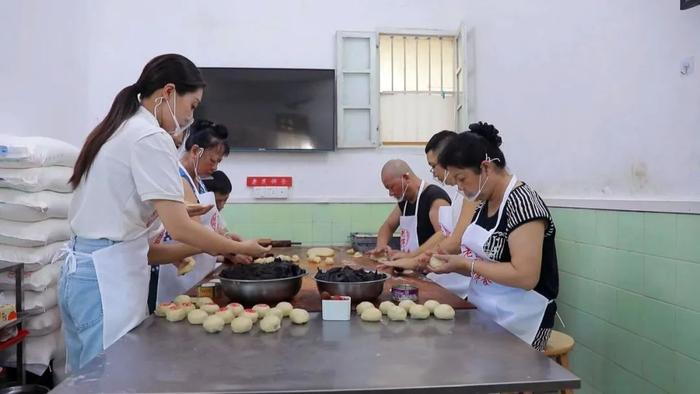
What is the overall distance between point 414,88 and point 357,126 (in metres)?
0.60

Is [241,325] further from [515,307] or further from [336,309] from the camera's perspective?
[515,307]

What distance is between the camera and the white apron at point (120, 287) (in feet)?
4.77

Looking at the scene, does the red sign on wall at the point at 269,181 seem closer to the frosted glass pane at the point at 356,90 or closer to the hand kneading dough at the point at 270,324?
the frosted glass pane at the point at 356,90

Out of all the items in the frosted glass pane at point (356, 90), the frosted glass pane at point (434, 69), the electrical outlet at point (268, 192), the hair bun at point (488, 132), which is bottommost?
the electrical outlet at point (268, 192)

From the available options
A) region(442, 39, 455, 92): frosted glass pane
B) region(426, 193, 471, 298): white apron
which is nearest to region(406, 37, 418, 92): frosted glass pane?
region(442, 39, 455, 92): frosted glass pane

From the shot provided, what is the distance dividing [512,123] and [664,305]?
1896mm

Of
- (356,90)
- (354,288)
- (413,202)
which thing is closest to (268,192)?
(356,90)

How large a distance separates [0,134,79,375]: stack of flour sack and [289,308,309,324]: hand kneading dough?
1367 millimetres

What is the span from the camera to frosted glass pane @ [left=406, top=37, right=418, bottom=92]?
4.15 m

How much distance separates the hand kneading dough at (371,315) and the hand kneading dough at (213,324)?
16.0 inches

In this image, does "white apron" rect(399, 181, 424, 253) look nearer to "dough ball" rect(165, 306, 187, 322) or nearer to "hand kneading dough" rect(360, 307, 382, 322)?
"hand kneading dough" rect(360, 307, 382, 322)

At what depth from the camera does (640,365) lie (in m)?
2.10

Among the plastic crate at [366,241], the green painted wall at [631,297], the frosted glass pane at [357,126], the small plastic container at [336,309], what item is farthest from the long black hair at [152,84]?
the frosted glass pane at [357,126]

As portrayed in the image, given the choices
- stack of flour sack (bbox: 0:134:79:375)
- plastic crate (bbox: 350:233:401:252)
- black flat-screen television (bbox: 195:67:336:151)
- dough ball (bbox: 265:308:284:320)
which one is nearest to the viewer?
dough ball (bbox: 265:308:284:320)
